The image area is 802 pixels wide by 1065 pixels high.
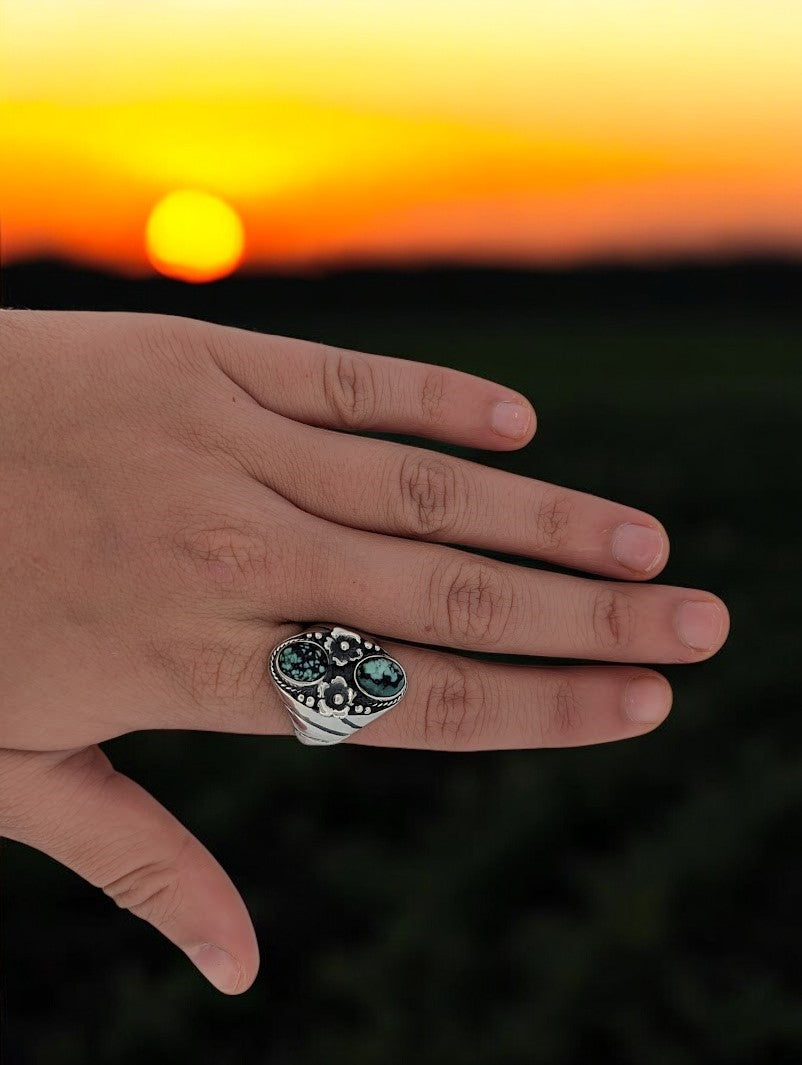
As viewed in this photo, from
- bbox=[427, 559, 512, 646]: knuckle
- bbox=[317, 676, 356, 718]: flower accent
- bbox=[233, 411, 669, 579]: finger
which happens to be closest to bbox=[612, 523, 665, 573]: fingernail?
bbox=[233, 411, 669, 579]: finger

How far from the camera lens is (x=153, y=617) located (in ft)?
6.52

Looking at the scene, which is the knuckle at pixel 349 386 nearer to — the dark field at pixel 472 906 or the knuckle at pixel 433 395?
the knuckle at pixel 433 395

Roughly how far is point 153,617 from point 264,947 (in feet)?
4.92

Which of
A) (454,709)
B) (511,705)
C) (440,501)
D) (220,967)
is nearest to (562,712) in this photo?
(511,705)

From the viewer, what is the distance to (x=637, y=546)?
6.73 feet

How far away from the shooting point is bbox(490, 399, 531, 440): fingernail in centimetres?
211

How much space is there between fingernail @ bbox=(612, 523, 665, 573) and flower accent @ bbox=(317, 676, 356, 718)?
24.4 inches

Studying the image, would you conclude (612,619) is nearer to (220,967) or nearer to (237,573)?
(237,573)

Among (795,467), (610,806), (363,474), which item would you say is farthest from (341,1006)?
(795,467)

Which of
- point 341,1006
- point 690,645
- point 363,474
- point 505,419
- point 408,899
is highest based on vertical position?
point 505,419

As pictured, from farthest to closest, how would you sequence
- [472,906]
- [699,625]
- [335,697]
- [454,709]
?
[472,906], [454,709], [699,625], [335,697]

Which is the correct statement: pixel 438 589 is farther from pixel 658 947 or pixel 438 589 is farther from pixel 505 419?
pixel 658 947

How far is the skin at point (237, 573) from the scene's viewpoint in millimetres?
1966

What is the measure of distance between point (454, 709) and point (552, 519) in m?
0.46
